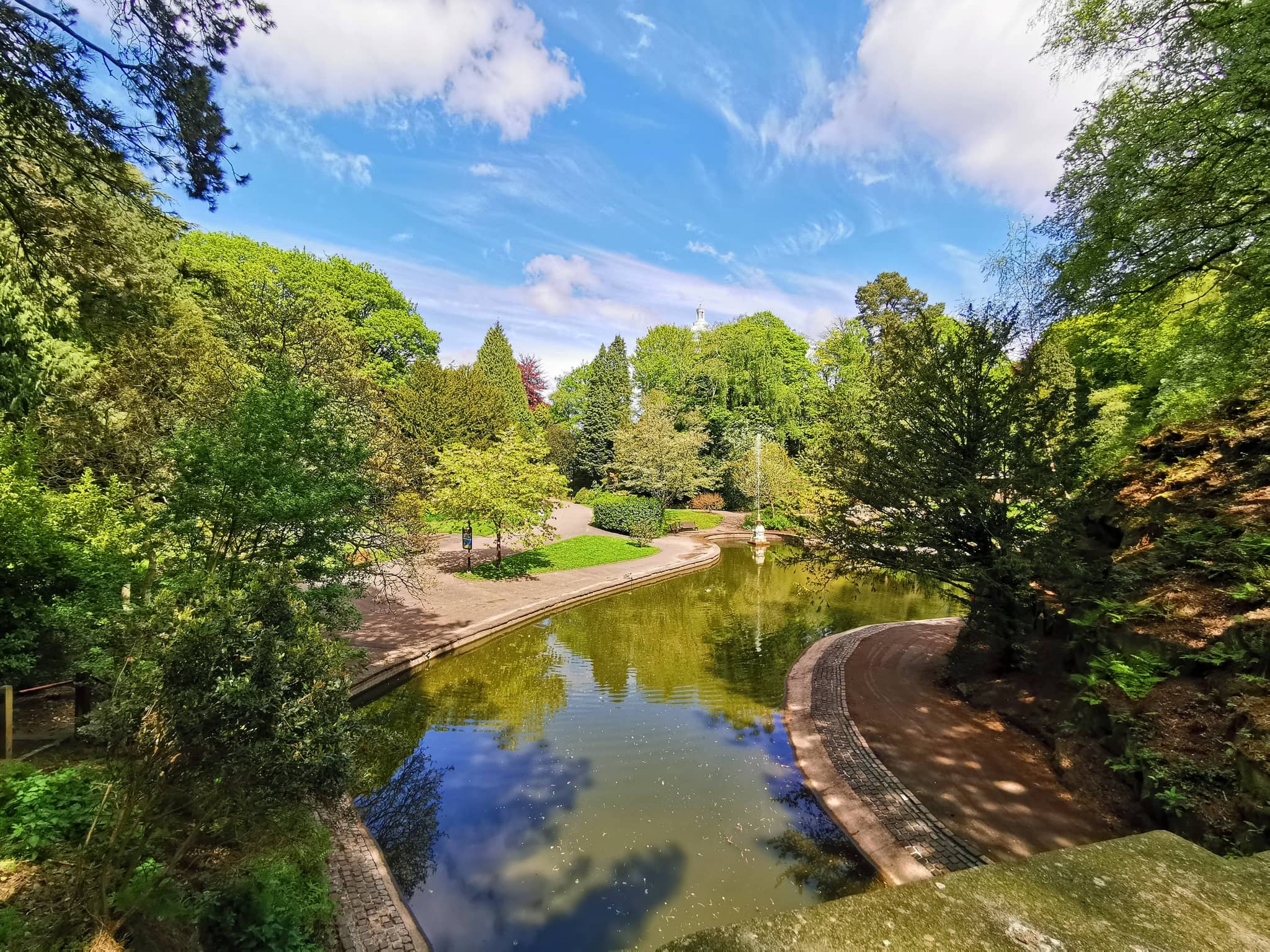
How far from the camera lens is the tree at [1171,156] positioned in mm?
6516

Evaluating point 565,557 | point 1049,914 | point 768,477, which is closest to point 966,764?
point 1049,914

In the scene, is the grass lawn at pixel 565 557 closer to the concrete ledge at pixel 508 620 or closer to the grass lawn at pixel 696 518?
the concrete ledge at pixel 508 620

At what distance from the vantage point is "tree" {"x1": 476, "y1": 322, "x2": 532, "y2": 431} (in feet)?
163

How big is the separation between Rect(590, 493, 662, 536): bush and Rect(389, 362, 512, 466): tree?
8.41m

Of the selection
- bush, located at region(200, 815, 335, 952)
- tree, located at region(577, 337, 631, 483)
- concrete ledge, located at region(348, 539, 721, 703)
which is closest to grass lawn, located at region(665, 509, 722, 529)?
tree, located at region(577, 337, 631, 483)

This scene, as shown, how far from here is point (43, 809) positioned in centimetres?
476

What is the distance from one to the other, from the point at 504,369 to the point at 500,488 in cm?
3462

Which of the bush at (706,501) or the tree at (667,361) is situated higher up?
the tree at (667,361)

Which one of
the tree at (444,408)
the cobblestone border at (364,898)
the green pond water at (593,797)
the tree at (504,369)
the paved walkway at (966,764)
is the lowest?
the green pond water at (593,797)

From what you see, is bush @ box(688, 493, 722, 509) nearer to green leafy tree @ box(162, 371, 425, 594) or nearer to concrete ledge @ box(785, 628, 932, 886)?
concrete ledge @ box(785, 628, 932, 886)

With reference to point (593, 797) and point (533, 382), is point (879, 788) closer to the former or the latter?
point (593, 797)

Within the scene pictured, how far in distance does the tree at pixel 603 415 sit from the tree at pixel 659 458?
5.21m

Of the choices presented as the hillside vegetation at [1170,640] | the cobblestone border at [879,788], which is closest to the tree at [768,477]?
the cobblestone border at [879,788]

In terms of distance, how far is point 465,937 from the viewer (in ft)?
18.3
